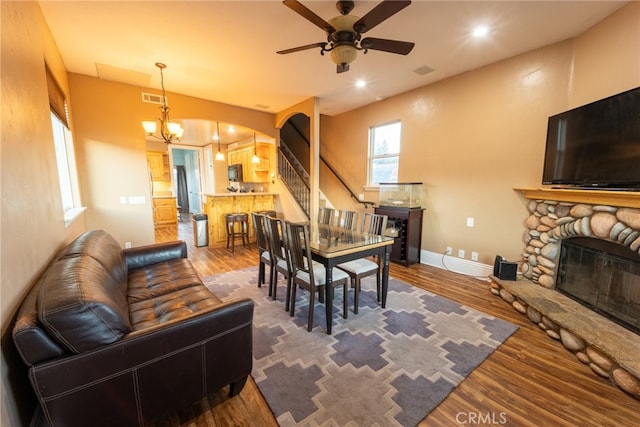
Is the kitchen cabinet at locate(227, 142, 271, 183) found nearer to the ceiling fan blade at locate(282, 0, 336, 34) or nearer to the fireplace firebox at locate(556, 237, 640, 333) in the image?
the ceiling fan blade at locate(282, 0, 336, 34)

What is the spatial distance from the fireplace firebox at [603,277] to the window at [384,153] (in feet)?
8.62

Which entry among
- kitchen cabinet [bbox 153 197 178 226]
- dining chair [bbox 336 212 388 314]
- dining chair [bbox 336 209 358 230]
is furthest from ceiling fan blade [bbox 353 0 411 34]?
kitchen cabinet [bbox 153 197 178 226]

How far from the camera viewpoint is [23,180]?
1.42m

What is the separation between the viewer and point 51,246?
1831mm

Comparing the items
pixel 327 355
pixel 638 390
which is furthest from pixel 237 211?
pixel 638 390

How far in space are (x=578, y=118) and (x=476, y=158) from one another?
1.16m

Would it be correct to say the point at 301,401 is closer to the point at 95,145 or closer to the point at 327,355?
the point at 327,355

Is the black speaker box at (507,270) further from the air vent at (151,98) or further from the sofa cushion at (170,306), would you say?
the air vent at (151,98)

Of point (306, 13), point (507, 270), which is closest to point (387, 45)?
point (306, 13)

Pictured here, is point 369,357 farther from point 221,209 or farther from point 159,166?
point 159,166

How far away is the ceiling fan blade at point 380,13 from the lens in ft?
5.20

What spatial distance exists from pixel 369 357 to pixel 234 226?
408 centimetres

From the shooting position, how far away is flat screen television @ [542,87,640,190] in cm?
196

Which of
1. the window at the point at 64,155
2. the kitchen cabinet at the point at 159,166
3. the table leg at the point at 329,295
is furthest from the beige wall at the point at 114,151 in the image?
the kitchen cabinet at the point at 159,166
